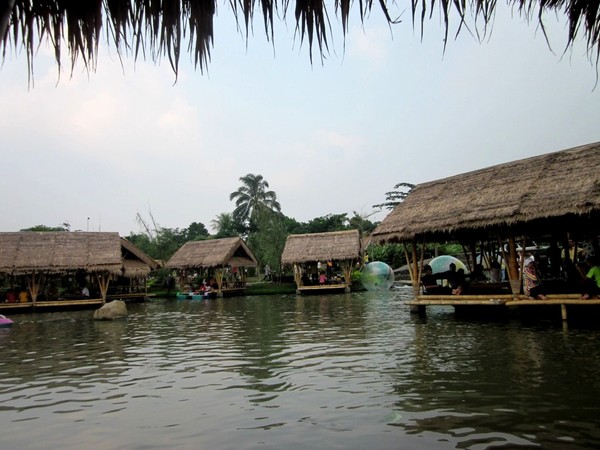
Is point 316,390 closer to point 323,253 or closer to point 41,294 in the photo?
point 41,294

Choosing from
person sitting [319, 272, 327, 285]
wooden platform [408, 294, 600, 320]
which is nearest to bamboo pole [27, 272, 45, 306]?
person sitting [319, 272, 327, 285]

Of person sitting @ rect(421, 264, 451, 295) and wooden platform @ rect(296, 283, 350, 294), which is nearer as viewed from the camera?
person sitting @ rect(421, 264, 451, 295)

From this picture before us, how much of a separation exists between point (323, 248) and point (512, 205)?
18.6 m

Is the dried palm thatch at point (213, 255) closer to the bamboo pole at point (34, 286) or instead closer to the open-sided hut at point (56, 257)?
the open-sided hut at point (56, 257)

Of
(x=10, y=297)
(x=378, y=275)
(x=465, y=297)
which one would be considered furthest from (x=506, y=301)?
(x=10, y=297)

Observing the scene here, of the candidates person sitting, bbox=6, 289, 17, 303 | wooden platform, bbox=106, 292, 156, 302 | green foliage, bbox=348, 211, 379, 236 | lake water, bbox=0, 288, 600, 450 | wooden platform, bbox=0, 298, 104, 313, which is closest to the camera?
lake water, bbox=0, 288, 600, 450

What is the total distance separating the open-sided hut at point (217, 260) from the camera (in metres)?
29.6

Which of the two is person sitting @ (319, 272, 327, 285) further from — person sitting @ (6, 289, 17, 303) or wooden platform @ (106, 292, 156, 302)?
person sitting @ (6, 289, 17, 303)

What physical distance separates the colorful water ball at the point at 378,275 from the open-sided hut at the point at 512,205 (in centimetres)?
1006

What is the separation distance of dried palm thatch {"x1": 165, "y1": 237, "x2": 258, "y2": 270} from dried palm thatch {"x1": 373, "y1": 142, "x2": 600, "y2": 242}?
17.0 meters

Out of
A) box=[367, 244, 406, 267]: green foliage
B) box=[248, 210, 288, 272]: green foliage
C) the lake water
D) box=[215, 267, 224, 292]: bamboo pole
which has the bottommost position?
the lake water

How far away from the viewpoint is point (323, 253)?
29.0m

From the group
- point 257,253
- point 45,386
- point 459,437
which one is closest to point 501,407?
point 459,437

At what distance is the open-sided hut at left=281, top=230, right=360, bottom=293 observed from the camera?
28.4m
